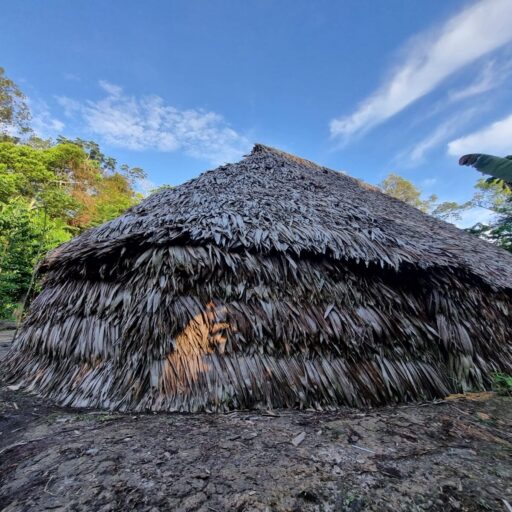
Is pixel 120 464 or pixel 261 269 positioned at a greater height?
pixel 261 269

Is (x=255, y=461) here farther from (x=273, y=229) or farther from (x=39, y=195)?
(x=39, y=195)

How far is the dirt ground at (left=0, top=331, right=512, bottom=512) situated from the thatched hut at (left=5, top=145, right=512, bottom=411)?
0.29 m

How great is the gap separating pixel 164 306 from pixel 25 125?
79.8ft

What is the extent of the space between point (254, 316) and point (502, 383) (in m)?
3.13

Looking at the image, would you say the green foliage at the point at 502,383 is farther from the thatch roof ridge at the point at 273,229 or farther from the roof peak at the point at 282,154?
the roof peak at the point at 282,154

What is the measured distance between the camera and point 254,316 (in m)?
2.55

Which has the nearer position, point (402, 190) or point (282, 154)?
point (282, 154)

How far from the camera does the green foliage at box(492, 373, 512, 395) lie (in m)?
2.83

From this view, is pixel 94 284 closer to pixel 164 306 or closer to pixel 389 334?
pixel 164 306

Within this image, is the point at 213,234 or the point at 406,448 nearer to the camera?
the point at 406,448

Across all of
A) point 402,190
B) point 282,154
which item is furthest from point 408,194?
point 282,154

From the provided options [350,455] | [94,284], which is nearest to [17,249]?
[94,284]

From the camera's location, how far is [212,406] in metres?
2.22

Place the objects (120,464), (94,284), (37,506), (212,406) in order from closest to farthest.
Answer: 1. (37,506)
2. (120,464)
3. (212,406)
4. (94,284)
